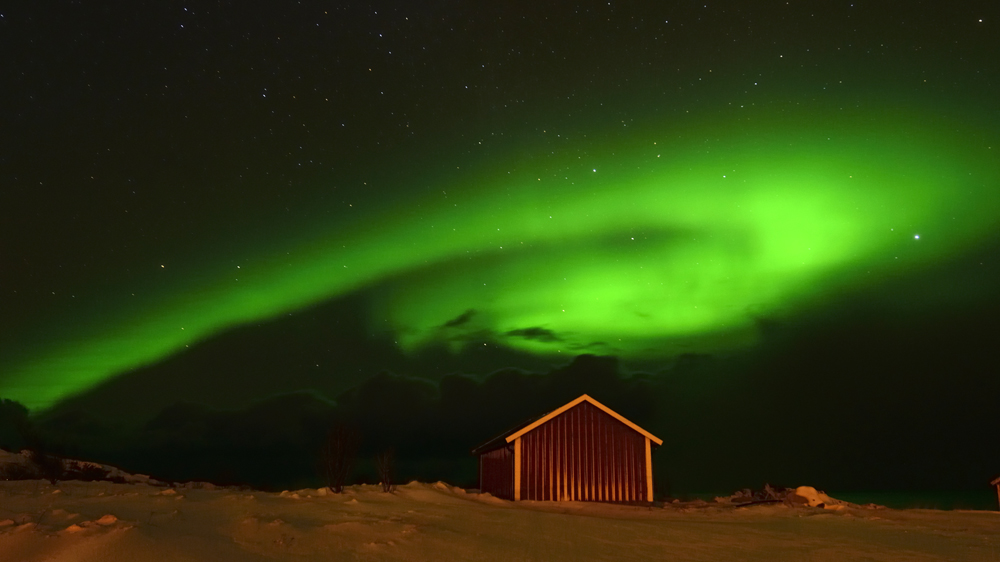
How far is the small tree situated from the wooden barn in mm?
5773

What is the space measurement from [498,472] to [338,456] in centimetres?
691

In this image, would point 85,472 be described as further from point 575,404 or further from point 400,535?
point 400,535

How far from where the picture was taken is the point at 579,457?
2770 centimetres

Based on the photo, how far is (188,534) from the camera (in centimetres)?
1080

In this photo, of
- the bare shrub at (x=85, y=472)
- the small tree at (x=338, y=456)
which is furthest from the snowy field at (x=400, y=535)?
the bare shrub at (x=85, y=472)

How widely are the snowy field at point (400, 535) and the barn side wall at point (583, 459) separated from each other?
9195 millimetres

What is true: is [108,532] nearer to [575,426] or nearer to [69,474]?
[575,426]

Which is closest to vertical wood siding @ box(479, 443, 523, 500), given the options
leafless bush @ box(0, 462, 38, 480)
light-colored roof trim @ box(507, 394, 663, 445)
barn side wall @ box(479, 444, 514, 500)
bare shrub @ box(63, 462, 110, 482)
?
barn side wall @ box(479, 444, 514, 500)

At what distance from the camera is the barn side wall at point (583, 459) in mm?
27297

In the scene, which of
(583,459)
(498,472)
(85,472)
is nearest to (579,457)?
(583,459)

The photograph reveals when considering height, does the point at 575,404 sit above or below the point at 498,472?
above

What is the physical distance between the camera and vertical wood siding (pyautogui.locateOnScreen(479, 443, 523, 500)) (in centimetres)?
2769

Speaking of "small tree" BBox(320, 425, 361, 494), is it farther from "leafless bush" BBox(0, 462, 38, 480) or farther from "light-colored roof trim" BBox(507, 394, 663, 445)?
"leafless bush" BBox(0, 462, 38, 480)

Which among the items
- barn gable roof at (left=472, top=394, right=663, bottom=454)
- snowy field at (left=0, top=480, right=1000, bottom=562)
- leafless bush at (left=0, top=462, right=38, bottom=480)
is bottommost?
snowy field at (left=0, top=480, right=1000, bottom=562)
